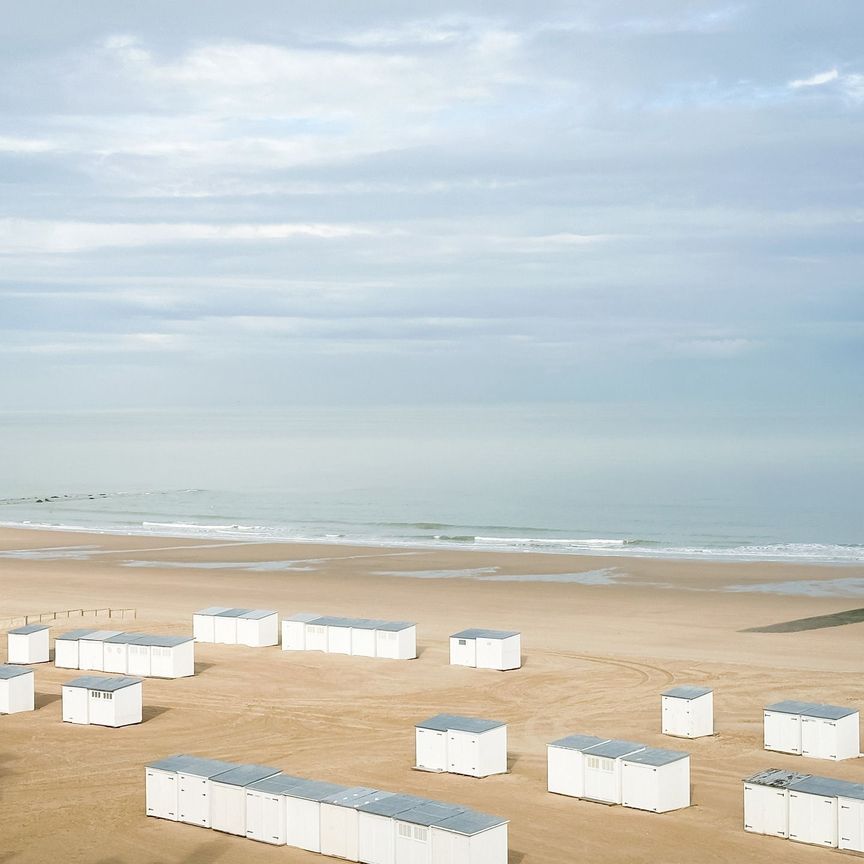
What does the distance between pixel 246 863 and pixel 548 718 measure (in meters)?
12.2

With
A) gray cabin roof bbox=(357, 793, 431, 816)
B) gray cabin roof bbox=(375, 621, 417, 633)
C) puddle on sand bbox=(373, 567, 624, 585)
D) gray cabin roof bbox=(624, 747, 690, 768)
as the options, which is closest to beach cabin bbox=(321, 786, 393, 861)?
gray cabin roof bbox=(357, 793, 431, 816)

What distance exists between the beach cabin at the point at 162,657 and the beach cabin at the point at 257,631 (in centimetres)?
440

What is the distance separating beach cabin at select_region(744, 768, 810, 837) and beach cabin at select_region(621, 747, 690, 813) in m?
1.63

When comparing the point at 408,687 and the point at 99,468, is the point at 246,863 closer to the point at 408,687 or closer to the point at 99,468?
the point at 408,687

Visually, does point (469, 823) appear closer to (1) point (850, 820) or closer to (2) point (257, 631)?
(1) point (850, 820)

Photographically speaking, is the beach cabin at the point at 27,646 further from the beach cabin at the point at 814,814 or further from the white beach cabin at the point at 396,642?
the beach cabin at the point at 814,814

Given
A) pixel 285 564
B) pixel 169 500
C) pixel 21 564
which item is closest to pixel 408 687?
pixel 285 564

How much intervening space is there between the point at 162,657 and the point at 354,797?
16239 millimetres

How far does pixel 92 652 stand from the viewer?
3869 centimetres

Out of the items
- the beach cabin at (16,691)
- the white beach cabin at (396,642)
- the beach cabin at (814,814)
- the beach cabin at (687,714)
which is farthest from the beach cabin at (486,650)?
the beach cabin at (814,814)

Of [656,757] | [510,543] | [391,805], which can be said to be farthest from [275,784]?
[510,543]

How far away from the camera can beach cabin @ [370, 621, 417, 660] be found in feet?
130

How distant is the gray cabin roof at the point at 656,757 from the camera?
24625mm

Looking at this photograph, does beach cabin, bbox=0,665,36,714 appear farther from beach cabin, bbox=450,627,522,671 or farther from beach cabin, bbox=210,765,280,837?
beach cabin, bbox=450,627,522,671
